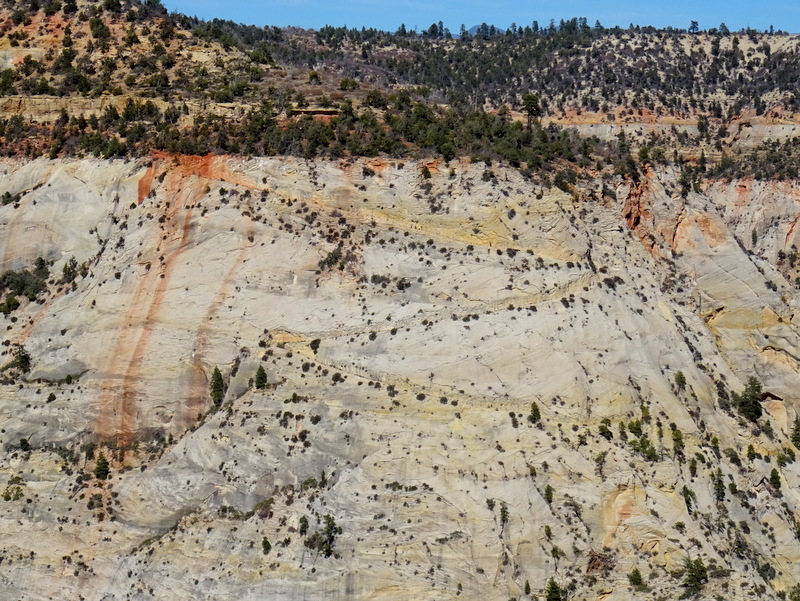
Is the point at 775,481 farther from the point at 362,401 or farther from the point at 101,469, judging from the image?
the point at 101,469

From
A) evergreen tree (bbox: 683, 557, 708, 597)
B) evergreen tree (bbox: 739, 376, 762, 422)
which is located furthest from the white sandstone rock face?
evergreen tree (bbox: 739, 376, 762, 422)

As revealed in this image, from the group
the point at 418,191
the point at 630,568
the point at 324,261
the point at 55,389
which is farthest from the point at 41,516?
the point at 630,568

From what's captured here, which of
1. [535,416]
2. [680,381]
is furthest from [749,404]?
[535,416]

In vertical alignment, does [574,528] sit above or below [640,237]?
below

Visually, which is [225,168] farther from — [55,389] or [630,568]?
[630,568]

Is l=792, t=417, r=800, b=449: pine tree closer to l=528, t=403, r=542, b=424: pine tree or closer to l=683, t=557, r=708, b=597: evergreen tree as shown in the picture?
l=683, t=557, r=708, b=597: evergreen tree

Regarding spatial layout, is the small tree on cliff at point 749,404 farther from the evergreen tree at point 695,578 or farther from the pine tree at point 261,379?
the pine tree at point 261,379
